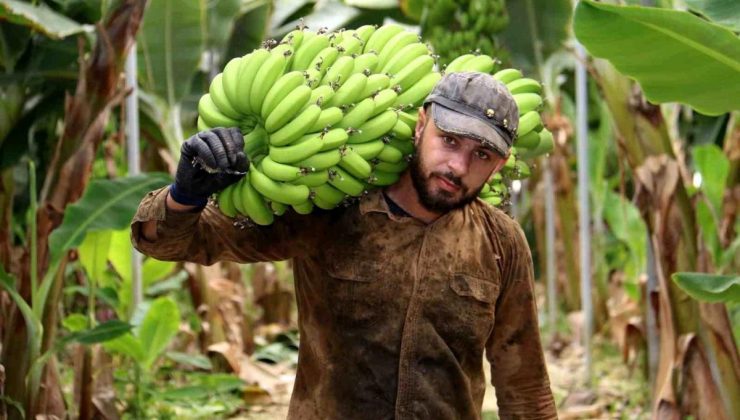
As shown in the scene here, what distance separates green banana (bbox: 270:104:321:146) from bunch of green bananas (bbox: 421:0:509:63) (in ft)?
6.34

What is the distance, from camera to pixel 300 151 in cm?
199

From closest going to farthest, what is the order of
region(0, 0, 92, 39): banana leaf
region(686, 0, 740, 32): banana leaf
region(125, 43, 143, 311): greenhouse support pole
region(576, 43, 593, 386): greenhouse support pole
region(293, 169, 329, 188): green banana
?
region(293, 169, 329, 188): green banana < region(686, 0, 740, 32): banana leaf < region(0, 0, 92, 39): banana leaf < region(125, 43, 143, 311): greenhouse support pole < region(576, 43, 593, 386): greenhouse support pole

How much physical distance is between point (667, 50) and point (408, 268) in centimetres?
78

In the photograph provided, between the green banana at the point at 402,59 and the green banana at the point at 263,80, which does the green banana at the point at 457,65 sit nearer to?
the green banana at the point at 402,59

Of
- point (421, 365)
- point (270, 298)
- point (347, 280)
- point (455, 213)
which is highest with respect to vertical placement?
point (455, 213)

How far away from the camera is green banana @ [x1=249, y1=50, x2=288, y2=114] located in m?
2.03

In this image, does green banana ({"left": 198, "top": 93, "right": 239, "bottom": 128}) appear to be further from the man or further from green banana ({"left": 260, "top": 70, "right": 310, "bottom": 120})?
the man

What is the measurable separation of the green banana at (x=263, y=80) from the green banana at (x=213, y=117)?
0.17 feet

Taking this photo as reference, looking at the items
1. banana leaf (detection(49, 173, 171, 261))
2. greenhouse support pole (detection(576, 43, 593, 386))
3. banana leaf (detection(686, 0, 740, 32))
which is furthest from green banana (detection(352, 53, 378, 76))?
greenhouse support pole (detection(576, 43, 593, 386))

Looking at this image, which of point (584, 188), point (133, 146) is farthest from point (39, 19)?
point (584, 188)

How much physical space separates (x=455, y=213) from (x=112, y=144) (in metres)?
3.24

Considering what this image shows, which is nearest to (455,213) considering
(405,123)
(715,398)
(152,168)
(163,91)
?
(405,123)

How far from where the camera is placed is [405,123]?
220 centimetres

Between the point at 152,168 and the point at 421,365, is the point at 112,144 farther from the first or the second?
the point at 421,365
